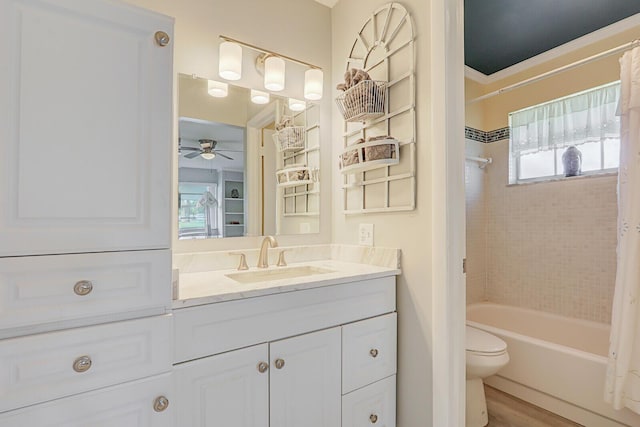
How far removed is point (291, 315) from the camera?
1215 millimetres

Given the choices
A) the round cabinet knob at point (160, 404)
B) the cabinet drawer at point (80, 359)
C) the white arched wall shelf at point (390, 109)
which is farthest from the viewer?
the white arched wall shelf at point (390, 109)

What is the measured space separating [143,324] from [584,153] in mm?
2972

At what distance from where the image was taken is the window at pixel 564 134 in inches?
89.0

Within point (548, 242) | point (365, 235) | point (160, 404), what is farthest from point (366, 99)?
point (548, 242)

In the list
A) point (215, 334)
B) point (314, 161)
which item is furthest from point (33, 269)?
point (314, 161)

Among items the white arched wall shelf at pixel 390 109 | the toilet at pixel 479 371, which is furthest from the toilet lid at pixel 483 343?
the white arched wall shelf at pixel 390 109

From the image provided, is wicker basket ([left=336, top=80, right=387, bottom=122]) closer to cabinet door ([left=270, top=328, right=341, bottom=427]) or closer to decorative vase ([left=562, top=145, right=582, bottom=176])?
cabinet door ([left=270, top=328, right=341, bottom=427])

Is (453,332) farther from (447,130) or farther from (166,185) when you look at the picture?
(166,185)

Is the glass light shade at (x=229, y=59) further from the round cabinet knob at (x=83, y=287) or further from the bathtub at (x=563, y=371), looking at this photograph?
the bathtub at (x=563, y=371)

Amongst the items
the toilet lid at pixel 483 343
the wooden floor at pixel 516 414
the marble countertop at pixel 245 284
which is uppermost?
the marble countertop at pixel 245 284

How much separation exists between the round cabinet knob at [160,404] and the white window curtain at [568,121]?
9.86ft

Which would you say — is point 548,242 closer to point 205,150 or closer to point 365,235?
point 365,235

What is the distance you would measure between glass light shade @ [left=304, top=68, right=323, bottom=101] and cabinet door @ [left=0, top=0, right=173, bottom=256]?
968mm

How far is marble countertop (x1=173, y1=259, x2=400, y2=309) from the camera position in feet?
3.45
